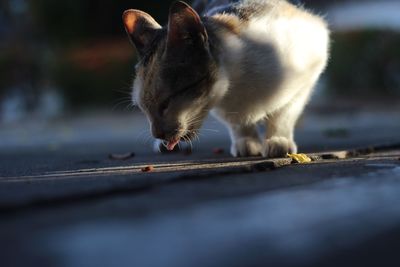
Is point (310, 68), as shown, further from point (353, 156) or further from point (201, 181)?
point (201, 181)

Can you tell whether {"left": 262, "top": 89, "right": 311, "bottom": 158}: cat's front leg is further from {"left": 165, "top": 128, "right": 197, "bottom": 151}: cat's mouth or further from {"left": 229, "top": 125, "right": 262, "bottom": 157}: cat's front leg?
{"left": 165, "top": 128, "right": 197, "bottom": 151}: cat's mouth

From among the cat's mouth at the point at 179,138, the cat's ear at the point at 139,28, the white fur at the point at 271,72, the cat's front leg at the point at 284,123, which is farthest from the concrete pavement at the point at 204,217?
the cat's ear at the point at 139,28

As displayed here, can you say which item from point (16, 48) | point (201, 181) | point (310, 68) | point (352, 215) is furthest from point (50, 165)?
point (16, 48)

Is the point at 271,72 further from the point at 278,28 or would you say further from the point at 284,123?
the point at 284,123

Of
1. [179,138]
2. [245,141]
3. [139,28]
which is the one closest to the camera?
[179,138]

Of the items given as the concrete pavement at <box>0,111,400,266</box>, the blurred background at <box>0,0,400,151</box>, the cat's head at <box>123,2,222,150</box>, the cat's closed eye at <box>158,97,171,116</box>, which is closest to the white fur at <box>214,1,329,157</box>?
the cat's head at <box>123,2,222,150</box>

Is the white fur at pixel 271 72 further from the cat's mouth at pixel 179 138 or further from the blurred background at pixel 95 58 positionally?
the blurred background at pixel 95 58

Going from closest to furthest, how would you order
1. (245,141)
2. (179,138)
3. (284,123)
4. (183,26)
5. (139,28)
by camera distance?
(183,26) < (179,138) < (139,28) < (284,123) < (245,141)

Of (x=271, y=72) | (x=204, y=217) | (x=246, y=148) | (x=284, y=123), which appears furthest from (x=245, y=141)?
(x=204, y=217)
